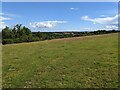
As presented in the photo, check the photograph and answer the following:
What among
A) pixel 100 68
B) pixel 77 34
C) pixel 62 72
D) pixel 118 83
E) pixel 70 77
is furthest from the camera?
Answer: pixel 77 34

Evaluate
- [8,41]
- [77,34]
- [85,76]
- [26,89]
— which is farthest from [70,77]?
[77,34]

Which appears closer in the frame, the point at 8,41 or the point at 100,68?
the point at 100,68

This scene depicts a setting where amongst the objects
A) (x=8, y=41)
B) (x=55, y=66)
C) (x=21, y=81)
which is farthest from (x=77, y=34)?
(x=21, y=81)

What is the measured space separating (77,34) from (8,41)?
20769 mm

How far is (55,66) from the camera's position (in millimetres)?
17281

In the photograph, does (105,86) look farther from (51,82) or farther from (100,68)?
(100,68)

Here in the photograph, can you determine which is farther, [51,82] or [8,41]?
[8,41]

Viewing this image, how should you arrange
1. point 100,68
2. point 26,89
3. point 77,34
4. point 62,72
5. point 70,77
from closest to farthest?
point 26,89 → point 70,77 → point 62,72 → point 100,68 → point 77,34

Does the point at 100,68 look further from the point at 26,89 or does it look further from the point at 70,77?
the point at 26,89

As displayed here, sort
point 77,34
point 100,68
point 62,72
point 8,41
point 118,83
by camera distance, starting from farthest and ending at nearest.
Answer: point 77,34
point 8,41
point 100,68
point 62,72
point 118,83

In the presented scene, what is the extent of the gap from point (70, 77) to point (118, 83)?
2.64m

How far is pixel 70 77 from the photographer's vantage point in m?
13.7

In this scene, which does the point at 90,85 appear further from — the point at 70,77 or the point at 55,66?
the point at 55,66

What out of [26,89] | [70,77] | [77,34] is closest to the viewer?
[26,89]
